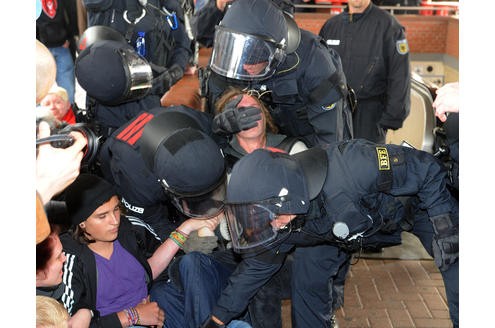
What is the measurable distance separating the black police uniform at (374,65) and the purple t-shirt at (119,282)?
8.49 feet

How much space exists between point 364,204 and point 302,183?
36 cm

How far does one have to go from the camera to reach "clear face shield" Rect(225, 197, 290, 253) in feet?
8.58

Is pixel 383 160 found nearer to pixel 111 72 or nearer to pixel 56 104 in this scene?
pixel 111 72

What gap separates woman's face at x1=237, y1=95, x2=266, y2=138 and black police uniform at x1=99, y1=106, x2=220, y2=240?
19 centimetres

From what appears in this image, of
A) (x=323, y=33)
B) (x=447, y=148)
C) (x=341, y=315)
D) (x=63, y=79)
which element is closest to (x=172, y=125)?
(x=447, y=148)

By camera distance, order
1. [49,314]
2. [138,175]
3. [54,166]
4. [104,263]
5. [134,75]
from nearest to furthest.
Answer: [54,166], [49,314], [104,263], [138,175], [134,75]

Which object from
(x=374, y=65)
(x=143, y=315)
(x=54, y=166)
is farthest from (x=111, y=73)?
(x=374, y=65)

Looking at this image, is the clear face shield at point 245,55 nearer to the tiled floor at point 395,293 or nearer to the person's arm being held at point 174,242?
the person's arm being held at point 174,242

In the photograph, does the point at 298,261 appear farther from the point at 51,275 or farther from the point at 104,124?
the point at 104,124

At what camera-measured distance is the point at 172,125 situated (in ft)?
10.4

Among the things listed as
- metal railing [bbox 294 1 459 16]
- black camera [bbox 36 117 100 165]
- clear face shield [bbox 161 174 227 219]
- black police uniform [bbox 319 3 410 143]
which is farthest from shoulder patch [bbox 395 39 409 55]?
black camera [bbox 36 117 100 165]

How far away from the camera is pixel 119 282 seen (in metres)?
3.08

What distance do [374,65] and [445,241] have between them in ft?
8.62

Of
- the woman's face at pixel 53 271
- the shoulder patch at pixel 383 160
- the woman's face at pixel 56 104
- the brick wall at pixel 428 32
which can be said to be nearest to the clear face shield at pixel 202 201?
the woman's face at pixel 53 271
